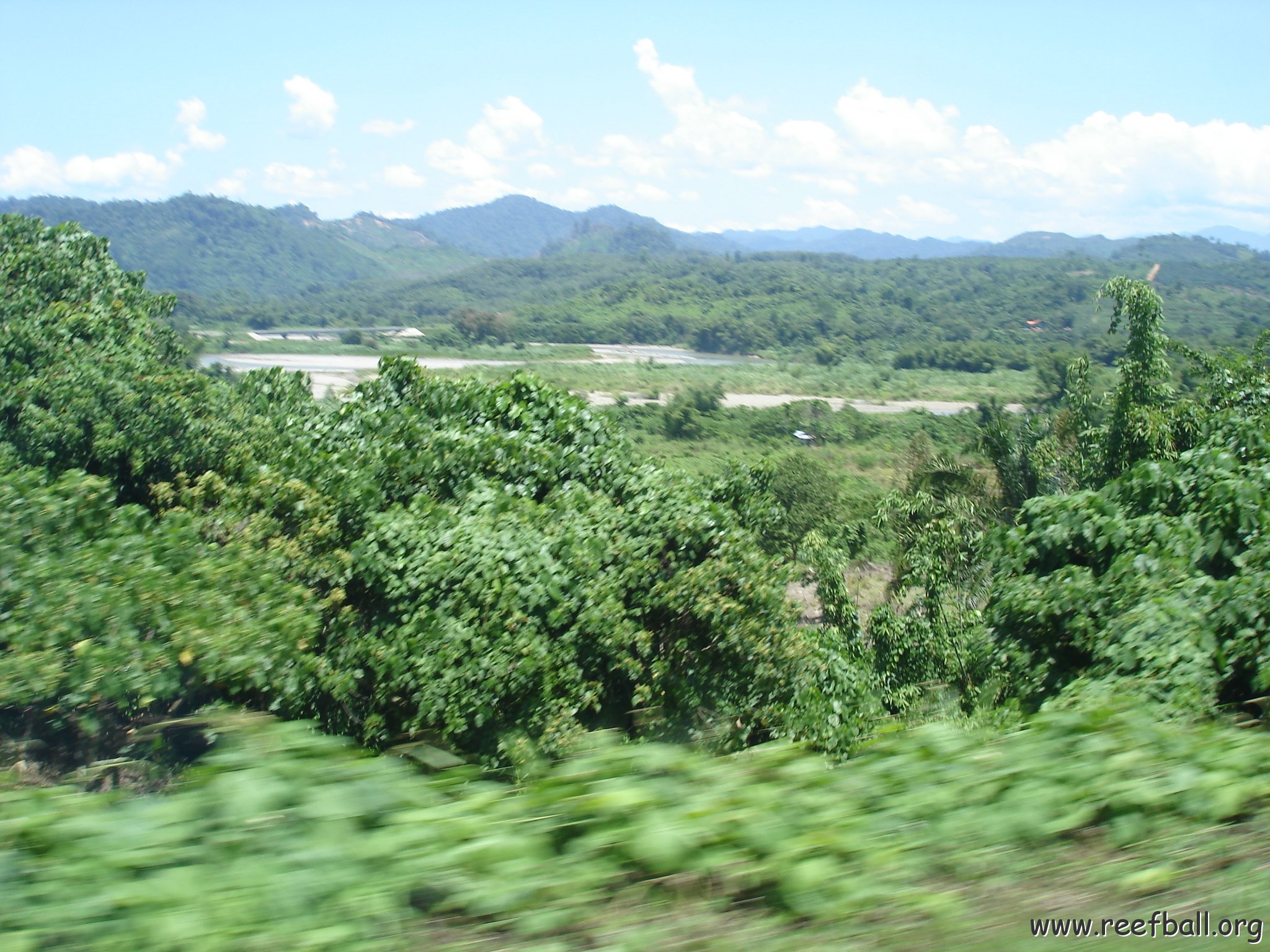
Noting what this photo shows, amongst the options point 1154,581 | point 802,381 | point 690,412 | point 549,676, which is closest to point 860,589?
point 549,676

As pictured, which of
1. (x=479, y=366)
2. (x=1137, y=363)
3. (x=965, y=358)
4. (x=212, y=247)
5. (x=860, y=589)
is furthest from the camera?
(x=212, y=247)

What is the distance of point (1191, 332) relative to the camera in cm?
7206

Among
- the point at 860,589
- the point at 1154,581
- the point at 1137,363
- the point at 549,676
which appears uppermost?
the point at 1137,363

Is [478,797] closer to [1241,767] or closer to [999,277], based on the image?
[1241,767]

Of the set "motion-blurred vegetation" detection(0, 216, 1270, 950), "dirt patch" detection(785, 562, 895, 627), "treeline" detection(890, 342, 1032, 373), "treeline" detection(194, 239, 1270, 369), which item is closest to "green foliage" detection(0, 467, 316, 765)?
"motion-blurred vegetation" detection(0, 216, 1270, 950)

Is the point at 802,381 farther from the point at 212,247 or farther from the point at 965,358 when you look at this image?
the point at 212,247

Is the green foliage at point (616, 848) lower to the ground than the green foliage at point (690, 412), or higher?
higher

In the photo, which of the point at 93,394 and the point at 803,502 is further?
the point at 803,502

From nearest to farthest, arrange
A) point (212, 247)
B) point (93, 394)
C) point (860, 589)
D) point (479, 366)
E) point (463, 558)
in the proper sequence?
point (463, 558)
point (93, 394)
point (860, 589)
point (479, 366)
point (212, 247)

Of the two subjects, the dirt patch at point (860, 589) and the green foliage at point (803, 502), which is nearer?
the dirt patch at point (860, 589)

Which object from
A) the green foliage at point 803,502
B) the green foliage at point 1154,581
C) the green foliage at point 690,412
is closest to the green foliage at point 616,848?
the green foliage at point 1154,581

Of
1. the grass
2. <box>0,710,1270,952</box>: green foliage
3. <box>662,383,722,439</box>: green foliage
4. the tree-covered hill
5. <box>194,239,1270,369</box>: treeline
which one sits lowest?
<box>662,383,722,439</box>: green foliage

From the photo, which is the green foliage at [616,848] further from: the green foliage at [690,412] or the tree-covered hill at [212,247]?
the tree-covered hill at [212,247]

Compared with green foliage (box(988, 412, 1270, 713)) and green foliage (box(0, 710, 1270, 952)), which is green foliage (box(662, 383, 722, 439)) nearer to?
green foliage (box(988, 412, 1270, 713))
